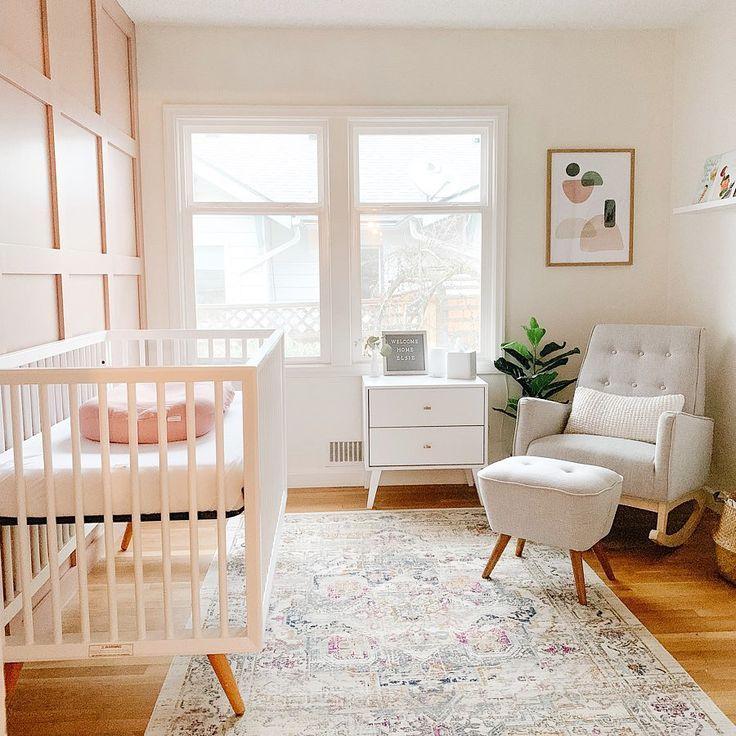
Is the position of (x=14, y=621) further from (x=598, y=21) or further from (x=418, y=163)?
(x=598, y=21)

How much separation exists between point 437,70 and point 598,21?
0.82m

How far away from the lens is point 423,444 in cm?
364

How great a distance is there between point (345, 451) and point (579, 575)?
1.68 metres

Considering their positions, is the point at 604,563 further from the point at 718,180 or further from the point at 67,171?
the point at 67,171

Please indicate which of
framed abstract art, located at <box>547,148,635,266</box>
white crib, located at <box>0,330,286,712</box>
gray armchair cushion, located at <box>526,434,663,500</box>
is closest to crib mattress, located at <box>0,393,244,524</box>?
white crib, located at <box>0,330,286,712</box>

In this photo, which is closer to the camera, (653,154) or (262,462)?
(262,462)

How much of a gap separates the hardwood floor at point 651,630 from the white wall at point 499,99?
3.67ft

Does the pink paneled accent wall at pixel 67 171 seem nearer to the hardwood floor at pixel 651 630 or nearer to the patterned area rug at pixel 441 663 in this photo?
the hardwood floor at pixel 651 630

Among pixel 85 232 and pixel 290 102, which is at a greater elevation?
pixel 290 102

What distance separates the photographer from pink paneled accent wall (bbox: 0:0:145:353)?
90.0 inches

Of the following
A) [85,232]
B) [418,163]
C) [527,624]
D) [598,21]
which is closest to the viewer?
[527,624]

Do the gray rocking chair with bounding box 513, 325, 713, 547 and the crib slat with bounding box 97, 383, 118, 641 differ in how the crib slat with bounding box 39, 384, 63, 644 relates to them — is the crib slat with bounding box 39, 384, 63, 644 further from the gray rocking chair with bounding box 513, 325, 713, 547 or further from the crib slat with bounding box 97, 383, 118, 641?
the gray rocking chair with bounding box 513, 325, 713, 547

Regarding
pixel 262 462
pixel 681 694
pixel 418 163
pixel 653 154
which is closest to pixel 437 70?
pixel 418 163

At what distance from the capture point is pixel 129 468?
6.13 feet
